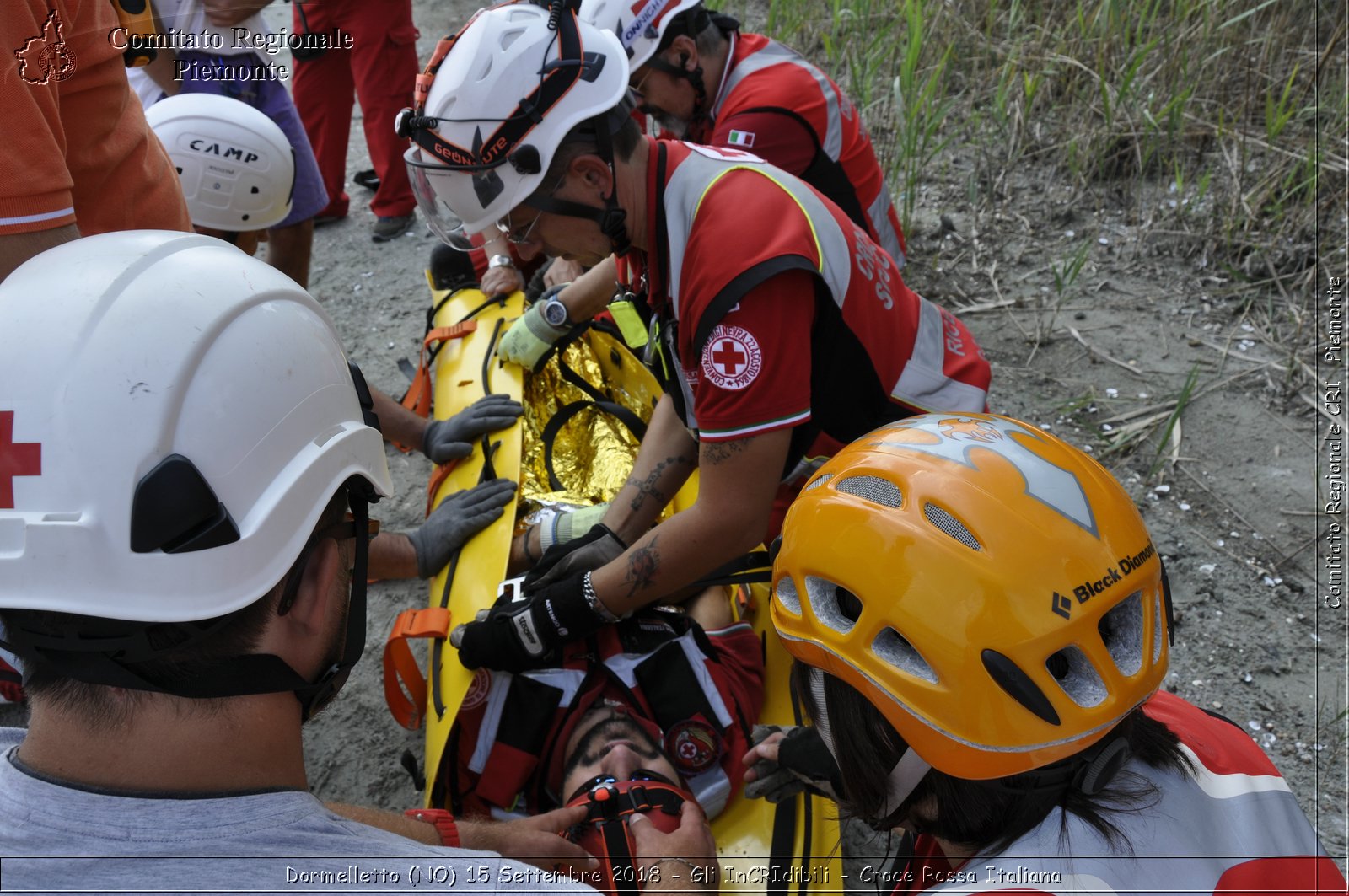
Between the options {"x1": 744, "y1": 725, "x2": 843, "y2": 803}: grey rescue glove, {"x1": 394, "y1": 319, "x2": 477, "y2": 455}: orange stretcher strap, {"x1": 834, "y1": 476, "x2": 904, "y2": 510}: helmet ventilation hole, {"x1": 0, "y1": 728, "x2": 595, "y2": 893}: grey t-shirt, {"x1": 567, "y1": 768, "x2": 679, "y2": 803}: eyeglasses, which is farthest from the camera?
{"x1": 394, "y1": 319, "x2": 477, "y2": 455}: orange stretcher strap

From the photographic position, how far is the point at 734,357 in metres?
2.18

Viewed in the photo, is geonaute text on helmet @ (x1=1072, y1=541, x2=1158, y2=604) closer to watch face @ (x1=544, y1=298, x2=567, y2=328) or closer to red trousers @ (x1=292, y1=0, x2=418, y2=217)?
watch face @ (x1=544, y1=298, x2=567, y2=328)

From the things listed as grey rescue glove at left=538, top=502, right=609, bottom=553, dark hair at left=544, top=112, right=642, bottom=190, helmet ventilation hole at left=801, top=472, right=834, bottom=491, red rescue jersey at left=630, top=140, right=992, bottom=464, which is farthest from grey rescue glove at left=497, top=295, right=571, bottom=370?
helmet ventilation hole at left=801, top=472, right=834, bottom=491

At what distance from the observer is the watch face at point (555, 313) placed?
3635mm

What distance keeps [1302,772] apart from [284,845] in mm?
3006

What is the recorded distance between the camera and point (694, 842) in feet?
7.07

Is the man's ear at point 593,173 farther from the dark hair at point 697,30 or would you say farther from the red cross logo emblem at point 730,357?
the dark hair at point 697,30

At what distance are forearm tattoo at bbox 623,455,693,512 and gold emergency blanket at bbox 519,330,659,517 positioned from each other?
0.41m

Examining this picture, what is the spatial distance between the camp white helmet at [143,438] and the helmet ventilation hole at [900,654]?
3.15 feet

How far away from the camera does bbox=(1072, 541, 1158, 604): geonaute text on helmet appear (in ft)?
4.84

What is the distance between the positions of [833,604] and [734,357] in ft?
2.40

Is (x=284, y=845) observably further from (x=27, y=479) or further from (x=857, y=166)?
(x=857, y=166)

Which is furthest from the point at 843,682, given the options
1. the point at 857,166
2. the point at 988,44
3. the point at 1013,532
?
the point at 988,44

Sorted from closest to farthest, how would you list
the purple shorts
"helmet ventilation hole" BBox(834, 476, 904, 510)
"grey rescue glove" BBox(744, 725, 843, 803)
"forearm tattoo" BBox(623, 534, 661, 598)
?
"helmet ventilation hole" BBox(834, 476, 904, 510), "grey rescue glove" BBox(744, 725, 843, 803), "forearm tattoo" BBox(623, 534, 661, 598), the purple shorts
